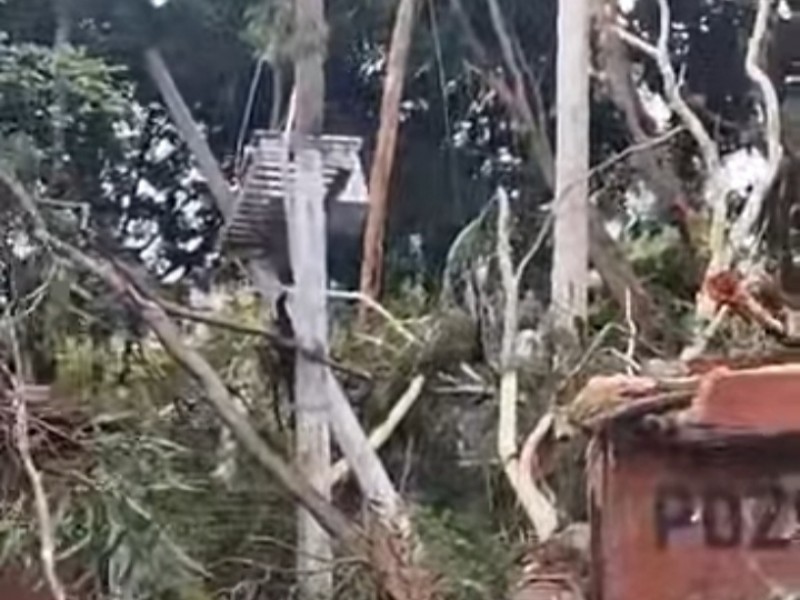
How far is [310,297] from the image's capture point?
5.32 meters

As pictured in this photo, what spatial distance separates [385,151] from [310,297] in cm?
111

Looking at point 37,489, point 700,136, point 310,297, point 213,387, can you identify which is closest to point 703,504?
point 37,489

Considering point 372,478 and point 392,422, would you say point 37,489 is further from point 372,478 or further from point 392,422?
point 392,422

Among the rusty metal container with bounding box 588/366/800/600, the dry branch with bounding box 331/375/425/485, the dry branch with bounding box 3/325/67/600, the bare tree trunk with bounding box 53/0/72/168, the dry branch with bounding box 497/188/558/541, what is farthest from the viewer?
the bare tree trunk with bounding box 53/0/72/168

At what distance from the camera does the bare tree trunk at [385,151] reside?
6051 millimetres

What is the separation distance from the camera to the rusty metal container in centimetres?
188

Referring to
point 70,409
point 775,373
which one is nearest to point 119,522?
point 70,409

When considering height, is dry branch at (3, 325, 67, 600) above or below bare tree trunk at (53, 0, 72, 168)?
below

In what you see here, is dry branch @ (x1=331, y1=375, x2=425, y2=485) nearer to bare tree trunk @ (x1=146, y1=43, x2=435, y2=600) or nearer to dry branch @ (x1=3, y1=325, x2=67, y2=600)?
bare tree trunk @ (x1=146, y1=43, x2=435, y2=600)

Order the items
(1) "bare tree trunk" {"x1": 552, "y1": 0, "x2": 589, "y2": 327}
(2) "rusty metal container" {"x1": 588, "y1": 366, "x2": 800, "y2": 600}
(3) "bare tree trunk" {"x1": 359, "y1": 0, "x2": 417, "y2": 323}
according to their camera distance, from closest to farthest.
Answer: (2) "rusty metal container" {"x1": 588, "y1": 366, "x2": 800, "y2": 600}
(1) "bare tree trunk" {"x1": 552, "y1": 0, "x2": 589, "y2": 327}
(3) "bare tree trunk" {"x1": 359, "y1": 0, "x2": 417, "y2": 323}

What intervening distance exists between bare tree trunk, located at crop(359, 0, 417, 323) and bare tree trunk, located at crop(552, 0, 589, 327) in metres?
0.67

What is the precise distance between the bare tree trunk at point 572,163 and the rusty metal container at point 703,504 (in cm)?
326

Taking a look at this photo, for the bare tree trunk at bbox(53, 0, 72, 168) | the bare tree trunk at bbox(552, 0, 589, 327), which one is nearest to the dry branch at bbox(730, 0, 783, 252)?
the bare tree trunk at bbox(552, 0, 589, 327)

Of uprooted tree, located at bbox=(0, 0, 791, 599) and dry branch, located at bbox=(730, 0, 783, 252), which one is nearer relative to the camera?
uprooted tree, located at bbox=(0, 0, 791, 599)
